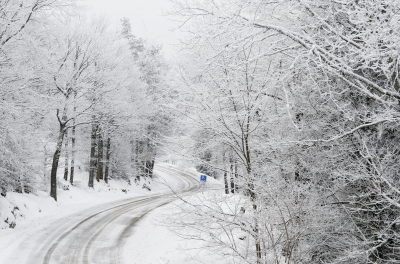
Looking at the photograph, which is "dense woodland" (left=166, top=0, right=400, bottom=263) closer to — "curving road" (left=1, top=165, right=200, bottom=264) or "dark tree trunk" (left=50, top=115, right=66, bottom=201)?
"curving road" (left=1, top=165, right=200, bottom=264)

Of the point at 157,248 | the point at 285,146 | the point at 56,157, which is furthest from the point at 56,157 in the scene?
the point at 285,146

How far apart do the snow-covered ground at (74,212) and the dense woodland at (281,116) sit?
43.1 inches

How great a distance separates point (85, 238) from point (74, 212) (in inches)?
217

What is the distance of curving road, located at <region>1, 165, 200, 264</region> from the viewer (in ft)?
32.2

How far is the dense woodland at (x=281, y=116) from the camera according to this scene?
151 inches

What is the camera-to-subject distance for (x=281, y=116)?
6727 millimetres

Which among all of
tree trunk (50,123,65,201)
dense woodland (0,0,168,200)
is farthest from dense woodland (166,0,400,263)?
tree trunk (50,123,65,201)

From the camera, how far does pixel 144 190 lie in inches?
1247

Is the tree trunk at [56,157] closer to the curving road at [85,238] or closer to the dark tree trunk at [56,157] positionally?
the dark tree trunk at [56,157]

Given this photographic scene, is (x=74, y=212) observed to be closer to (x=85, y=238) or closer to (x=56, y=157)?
(x=56, y=157)

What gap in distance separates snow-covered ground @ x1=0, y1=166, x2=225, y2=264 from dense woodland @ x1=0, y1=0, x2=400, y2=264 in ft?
3.60

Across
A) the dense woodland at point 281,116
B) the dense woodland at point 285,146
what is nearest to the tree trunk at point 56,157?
the dense woodland at point 281,116

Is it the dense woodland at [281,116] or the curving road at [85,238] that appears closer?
the dense woodland at [281,116]

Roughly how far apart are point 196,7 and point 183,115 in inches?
114
